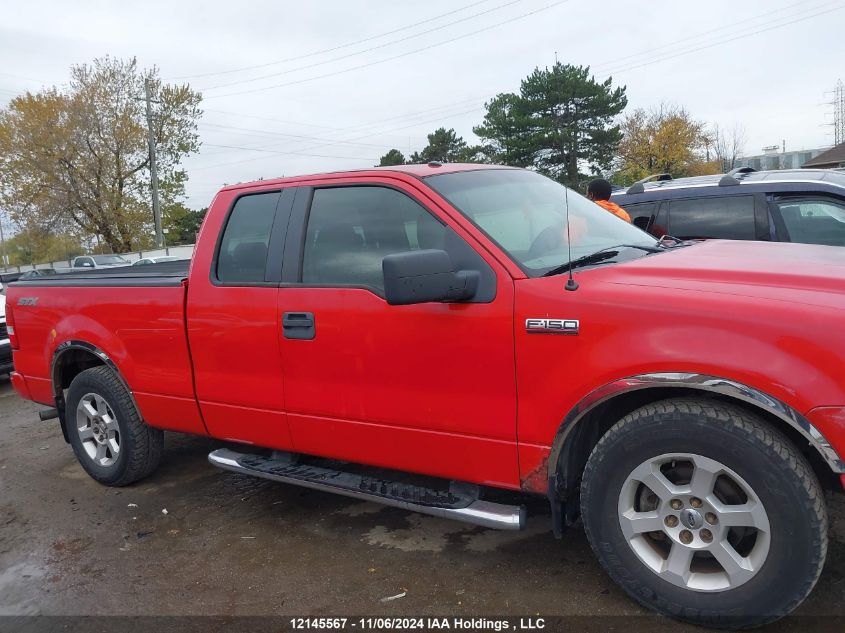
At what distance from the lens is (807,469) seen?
2.41 m

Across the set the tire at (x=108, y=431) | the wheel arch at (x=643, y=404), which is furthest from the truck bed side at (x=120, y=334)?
the wheel arch at (x=643, y=404)

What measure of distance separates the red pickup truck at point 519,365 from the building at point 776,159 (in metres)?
65.8

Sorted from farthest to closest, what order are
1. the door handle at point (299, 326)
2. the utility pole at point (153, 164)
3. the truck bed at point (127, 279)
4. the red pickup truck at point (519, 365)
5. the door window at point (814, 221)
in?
the utility pole at point (153, 164) → the door window at point (814, 221) → the truck bed at point (127, 279) → the door handle at point (299, 326) → the red pickup truck at point (519, 365)

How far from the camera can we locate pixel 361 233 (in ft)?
11.4

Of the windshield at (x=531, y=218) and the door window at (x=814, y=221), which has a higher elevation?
the windshield at (x=531, y=218)

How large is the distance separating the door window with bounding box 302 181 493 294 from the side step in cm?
100

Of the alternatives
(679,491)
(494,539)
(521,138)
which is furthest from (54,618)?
(521,138)

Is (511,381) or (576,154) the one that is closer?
(511,381)

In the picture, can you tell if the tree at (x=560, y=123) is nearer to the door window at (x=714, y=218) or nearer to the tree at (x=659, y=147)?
the tree at (x=659, y=147)

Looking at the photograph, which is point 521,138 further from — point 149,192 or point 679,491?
point 679,491

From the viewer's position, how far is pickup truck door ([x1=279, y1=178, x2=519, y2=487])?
2.96 meters

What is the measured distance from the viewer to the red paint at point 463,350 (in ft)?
7.99

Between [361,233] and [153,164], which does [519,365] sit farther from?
[153,164]

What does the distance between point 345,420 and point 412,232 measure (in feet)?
3.26
